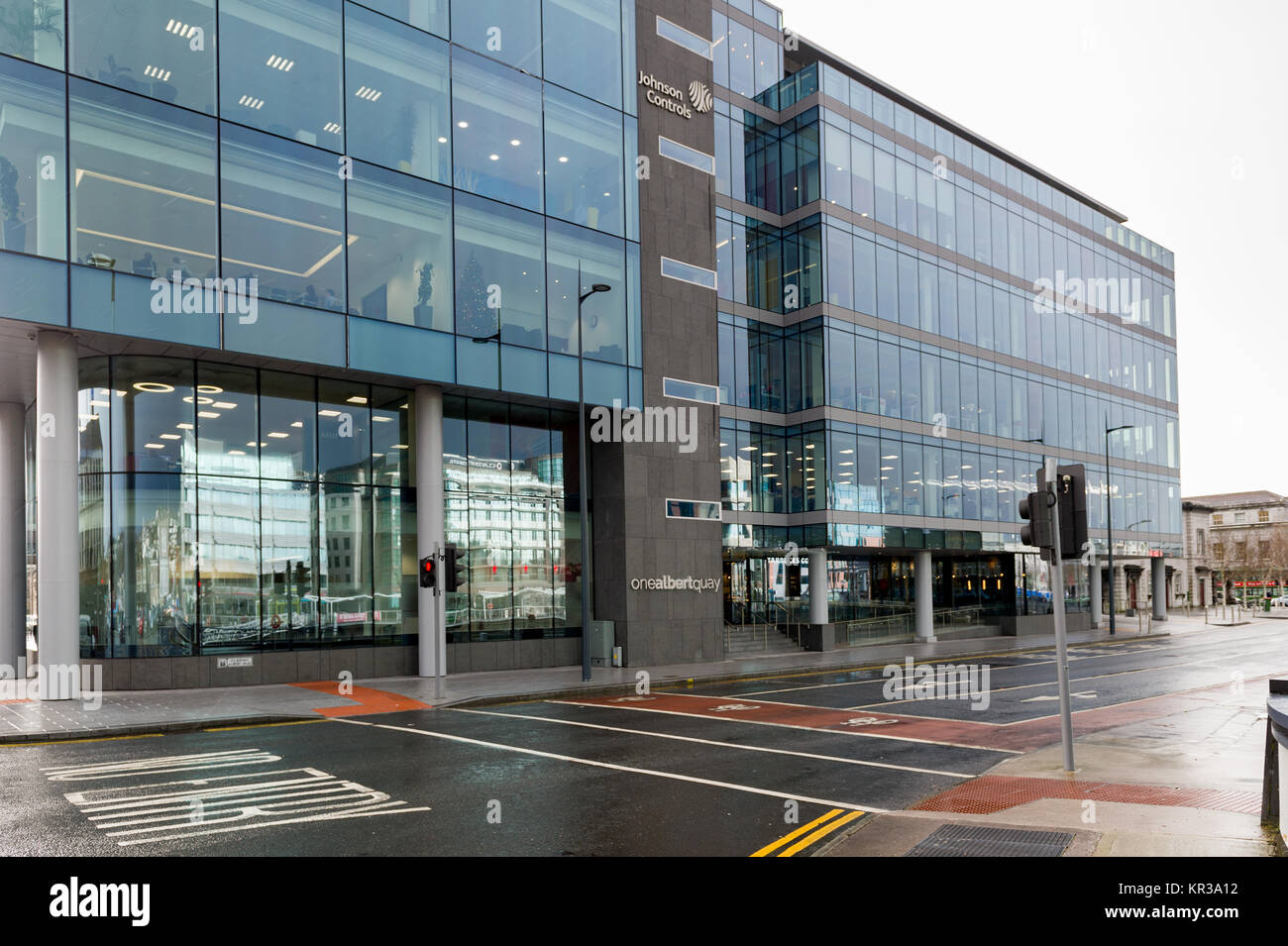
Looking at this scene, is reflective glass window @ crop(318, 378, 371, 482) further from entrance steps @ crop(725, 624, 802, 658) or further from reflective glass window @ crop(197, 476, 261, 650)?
entrance steps @ crop(725, 624, 802, 658)

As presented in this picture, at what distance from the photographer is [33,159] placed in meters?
20.5

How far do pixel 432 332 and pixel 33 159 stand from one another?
9864 mm

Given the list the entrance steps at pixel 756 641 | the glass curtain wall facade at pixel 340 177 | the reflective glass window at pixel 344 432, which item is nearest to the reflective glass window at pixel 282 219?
the glass curtain wall facade at pixel 340 177

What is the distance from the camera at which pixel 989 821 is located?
959 cm

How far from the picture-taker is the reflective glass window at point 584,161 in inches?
1200

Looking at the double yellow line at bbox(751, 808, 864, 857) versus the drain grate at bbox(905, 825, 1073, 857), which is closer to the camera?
the drain grate at bbox(905, 825, 1073, 857)

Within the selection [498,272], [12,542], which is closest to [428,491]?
[498,272]

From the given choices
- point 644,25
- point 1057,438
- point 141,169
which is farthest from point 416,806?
point 1057,438

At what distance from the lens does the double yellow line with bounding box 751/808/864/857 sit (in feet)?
28.4

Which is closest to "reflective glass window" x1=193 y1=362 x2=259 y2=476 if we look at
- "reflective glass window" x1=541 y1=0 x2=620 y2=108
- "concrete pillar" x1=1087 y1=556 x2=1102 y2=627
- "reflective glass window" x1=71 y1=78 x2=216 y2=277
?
"reflective glass window" x1=71 y1=78 x2=216 y2=277

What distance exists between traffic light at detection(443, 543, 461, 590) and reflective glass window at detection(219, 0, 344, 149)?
1161 centimetres

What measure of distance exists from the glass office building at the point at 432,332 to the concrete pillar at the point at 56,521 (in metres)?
0.07

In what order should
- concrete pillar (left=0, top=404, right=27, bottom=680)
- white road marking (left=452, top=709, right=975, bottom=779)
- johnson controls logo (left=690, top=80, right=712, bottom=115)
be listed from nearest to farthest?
white road marking (left=452, top=709, right=975, bottom=779), concrete pillar (left=0, top=404, right=27, bottom=680), johnson controls logo (left=690, top=80, right=712, bottom=115)

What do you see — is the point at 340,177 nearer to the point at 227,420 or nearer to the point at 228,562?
the point at 227,420
